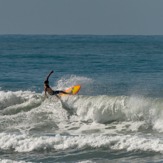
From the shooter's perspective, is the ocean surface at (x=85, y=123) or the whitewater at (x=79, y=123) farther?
the whitewater at (x=79, y=123)

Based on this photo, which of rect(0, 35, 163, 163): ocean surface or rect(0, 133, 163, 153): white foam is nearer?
rect(0, 35, 163, 163): ocean surface

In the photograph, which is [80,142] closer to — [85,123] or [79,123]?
[85,123]

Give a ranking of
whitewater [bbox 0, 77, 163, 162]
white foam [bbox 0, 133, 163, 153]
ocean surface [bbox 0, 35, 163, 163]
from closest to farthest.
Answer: ocean surface [bbox 0, 35, 163, 163], white foam [bbox 0, 133, 163, 153], whitewater [bbox 0, 77, 163, 162]

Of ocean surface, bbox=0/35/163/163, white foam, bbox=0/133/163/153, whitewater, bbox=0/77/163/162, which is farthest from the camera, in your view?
whitewater, bbox=0/77/163/162

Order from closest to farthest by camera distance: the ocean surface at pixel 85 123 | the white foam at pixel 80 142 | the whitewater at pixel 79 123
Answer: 1. the ocean surface at pixel 85 123
2. the white foam at pixel 80 142
3. the whitewater at pixel 79 123

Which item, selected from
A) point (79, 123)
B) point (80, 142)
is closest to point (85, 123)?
point (79, 123)

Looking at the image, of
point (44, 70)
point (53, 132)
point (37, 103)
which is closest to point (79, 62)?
point (44, 70)

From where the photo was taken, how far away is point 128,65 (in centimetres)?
5562

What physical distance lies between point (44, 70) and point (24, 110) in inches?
854

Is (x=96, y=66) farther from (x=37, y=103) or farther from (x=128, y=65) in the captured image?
(x=37, y=103)

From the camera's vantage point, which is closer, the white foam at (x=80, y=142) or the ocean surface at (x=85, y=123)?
the ocean surface at (x=85, y=123)

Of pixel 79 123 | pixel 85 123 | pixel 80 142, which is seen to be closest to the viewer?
pixel 80 142

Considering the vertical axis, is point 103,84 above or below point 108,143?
above

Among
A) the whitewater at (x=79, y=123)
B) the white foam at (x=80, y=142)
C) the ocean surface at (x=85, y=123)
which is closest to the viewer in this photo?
the ocean surface at (x=85, y=123)
